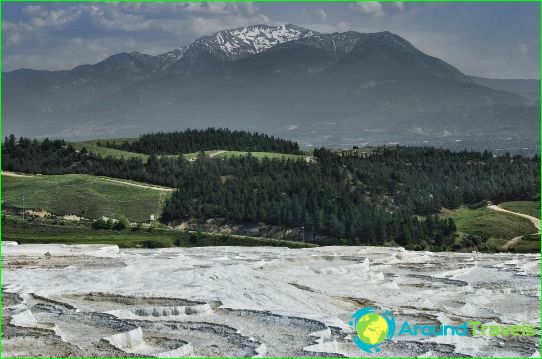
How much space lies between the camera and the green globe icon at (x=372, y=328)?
2255 inches

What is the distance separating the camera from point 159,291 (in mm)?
73500

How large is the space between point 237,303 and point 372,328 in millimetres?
14359

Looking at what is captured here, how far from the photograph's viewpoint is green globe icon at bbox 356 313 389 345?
57281 mm

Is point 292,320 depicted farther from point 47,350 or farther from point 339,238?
point 339,238

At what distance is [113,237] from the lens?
157 metres

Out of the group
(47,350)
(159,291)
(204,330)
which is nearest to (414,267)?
(159,291)
